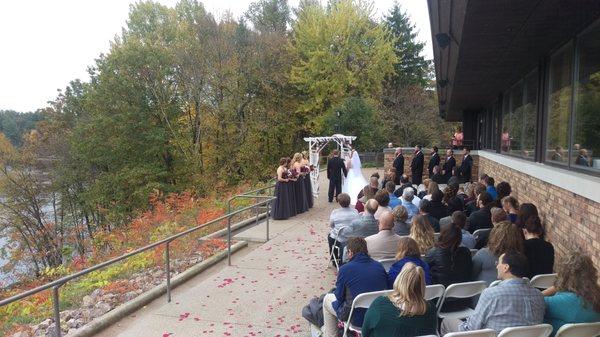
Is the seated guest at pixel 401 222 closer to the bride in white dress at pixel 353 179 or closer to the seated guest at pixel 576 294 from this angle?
the seated guest at pixel 576 294

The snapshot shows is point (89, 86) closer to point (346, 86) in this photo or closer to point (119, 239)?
point (119, 239)

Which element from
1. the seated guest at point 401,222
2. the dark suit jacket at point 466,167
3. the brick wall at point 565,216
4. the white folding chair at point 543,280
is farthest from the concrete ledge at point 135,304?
the dark suit jacket at point 466,167

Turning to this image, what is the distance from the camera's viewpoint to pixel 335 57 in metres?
34.9

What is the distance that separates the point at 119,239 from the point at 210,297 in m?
15.7

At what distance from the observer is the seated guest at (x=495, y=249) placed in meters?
4.46

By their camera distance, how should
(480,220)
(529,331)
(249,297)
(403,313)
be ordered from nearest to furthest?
(529,331) < (403,313) < (480,220) < (249,297)

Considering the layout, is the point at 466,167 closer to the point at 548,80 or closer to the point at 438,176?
the point at 438,176

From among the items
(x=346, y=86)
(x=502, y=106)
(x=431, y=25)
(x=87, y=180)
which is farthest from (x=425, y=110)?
(x=431, y=25)

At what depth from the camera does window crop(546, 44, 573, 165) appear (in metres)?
6.64

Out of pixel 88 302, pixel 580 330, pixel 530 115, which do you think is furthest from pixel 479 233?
pixel 88 302

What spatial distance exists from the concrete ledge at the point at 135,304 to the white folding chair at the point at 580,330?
507 centimetres

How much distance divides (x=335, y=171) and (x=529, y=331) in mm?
11477

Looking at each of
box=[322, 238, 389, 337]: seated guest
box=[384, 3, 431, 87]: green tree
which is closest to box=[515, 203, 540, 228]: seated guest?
box=[322, 238, 389, 337]: seated guest

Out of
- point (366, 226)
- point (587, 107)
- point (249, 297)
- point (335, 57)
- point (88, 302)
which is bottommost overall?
point (88, 302)
